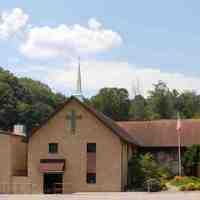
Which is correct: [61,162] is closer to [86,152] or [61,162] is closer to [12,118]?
[86,152]

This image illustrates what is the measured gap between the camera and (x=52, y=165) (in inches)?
2319

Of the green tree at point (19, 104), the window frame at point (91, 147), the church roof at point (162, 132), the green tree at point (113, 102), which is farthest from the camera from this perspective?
the green tree at point (113, 102)

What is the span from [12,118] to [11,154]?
2265 inches

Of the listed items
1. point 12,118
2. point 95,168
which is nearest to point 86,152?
point 95,168

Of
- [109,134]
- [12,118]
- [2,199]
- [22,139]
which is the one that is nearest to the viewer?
[2,199]

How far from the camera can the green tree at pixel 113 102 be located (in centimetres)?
12706

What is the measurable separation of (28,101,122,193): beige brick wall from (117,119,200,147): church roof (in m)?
12.0

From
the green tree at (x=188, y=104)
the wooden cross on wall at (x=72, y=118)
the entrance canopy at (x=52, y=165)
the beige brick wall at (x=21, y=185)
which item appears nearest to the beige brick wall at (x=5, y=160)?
the beige brick wall at (x=21, y=185)

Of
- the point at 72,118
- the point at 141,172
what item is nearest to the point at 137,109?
the point at 141,172

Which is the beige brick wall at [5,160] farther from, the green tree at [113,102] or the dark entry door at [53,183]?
the green tree at [113,102]

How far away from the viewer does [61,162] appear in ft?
194

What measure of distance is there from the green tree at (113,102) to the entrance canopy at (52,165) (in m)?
66.4

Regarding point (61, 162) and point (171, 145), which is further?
point (171, 145)

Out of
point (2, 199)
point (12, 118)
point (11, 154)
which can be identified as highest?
point (12, 118)
